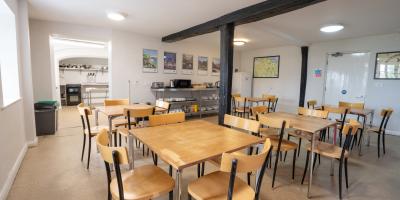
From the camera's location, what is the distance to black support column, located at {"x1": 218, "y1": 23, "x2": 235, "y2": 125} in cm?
363

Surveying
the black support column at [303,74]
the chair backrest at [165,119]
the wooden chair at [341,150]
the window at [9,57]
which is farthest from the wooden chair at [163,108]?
the black support column at [303,74]

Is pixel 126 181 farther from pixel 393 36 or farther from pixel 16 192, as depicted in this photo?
pixel 393 36

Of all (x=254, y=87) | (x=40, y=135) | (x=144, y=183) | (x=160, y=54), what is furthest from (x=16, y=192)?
(x=254, y=87)

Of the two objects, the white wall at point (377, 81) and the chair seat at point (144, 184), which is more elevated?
the white wall at point (377, 81)

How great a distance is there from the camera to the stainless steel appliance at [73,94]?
8344mm

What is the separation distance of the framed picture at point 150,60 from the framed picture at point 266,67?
12.7 feet

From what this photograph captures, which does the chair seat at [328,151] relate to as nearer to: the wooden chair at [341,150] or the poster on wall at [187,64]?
the wooden chair at [341,150]

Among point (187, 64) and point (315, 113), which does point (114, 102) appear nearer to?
point (187, 64)

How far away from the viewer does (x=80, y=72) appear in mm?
9055

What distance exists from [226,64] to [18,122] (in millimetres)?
3332

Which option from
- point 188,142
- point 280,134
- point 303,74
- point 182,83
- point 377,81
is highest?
point 303,74

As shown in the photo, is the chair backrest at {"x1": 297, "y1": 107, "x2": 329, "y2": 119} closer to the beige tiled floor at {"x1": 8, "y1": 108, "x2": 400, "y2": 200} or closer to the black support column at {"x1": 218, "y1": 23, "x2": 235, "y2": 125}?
the beige tiled floor at {"x1": 8, "y1": 108, "x2": 400, "y2": 200}

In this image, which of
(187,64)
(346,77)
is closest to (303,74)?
(346,77)

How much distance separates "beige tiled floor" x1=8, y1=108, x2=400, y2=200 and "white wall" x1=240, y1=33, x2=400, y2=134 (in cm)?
205
